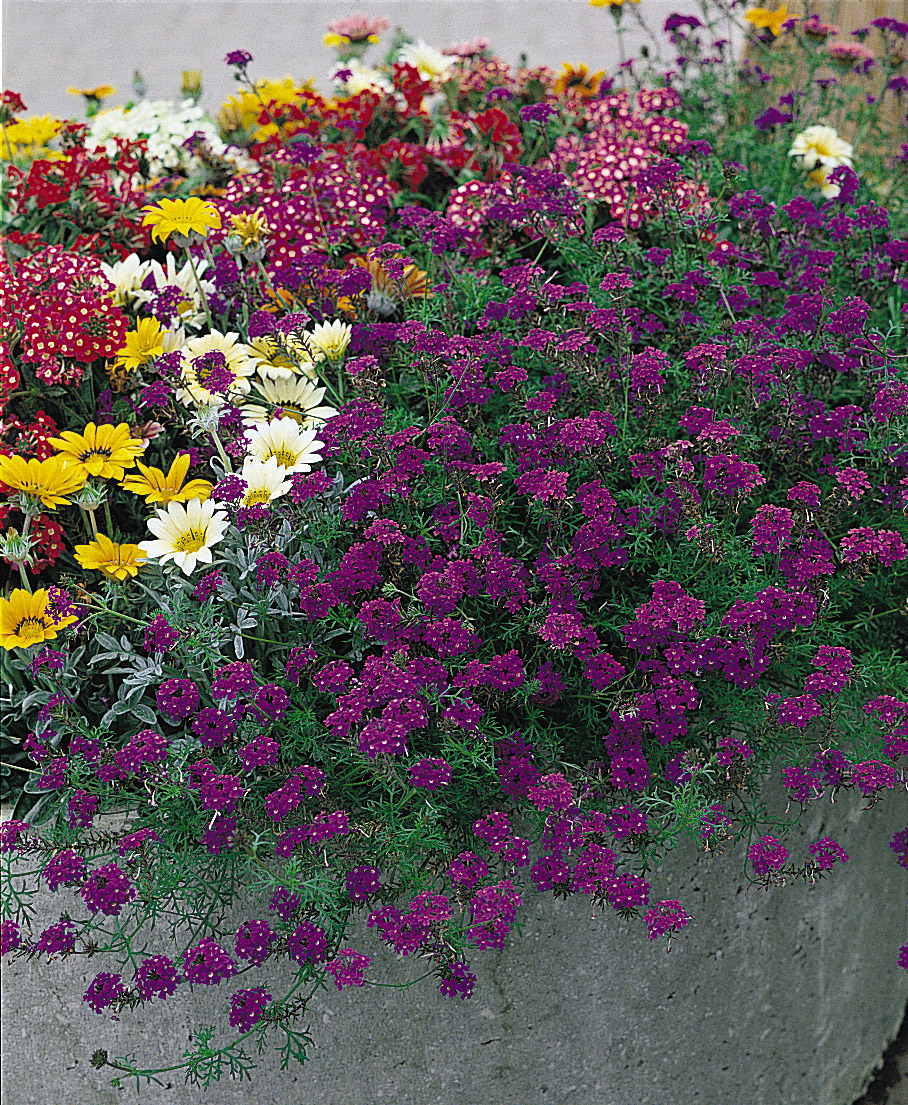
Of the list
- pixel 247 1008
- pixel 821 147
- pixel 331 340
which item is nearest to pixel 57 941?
pixel 247 1008

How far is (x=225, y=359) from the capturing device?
6.50 feet

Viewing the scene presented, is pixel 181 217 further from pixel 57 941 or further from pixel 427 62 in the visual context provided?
pixel 427 62

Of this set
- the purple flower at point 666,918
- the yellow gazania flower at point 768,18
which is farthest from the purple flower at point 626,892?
the yellow gazania flower at point 768,18

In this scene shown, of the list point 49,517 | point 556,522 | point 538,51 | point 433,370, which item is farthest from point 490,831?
point 538,51

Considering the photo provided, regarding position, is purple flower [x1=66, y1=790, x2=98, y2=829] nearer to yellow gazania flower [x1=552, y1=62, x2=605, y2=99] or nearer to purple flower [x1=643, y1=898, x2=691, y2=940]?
purple flower [x1=643, y1=898, x2=691, y2=940]

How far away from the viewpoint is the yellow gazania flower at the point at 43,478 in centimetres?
165

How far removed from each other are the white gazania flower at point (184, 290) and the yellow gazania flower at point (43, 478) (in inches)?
19.5

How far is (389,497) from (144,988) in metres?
0.78

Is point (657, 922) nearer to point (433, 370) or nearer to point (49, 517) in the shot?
point (433, 370)

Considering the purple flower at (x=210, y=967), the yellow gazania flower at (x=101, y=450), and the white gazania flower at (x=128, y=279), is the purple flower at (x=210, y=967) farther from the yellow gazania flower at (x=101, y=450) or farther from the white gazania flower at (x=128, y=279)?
the white gazania flower at (x=128, y=279)

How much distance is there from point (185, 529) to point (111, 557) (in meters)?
0.13

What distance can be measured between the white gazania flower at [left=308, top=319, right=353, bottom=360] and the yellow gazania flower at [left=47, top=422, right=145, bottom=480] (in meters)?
0.37

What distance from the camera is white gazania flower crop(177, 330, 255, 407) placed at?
192 cm

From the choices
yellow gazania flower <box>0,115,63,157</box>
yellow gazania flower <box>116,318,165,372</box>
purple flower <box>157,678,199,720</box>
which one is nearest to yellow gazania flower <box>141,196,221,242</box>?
yellow gazania flower <box>116,318,165,372</box>
